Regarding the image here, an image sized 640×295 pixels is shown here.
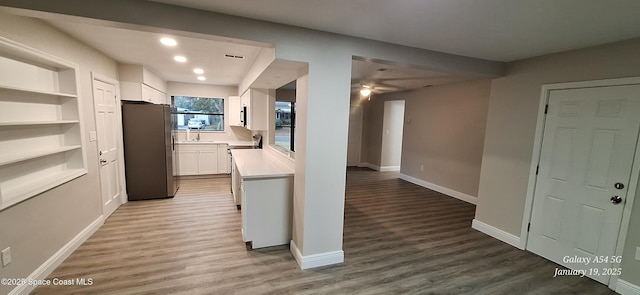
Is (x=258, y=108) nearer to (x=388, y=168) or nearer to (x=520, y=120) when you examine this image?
(x=520, y=120)

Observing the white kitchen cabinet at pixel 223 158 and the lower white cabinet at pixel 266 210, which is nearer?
the lower white cabinet at pixel 266 210

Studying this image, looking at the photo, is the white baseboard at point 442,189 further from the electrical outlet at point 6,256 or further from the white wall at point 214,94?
the electrical outlet at point 6,256

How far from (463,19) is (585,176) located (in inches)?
84.2

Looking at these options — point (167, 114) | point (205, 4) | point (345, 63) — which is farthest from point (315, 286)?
point (167, 114)

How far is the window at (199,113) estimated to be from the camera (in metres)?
6.44

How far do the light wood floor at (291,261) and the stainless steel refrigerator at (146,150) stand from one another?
0.46 m

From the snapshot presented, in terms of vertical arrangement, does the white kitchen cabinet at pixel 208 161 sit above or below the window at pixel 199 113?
below

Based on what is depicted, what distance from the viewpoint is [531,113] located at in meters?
2.95

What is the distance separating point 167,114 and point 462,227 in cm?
515

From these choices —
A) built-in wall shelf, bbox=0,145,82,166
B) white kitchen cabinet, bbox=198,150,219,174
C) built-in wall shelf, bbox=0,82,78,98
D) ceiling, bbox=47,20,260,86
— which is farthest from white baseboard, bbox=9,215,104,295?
white kitchen cabinet, bbox=198,150,219,174

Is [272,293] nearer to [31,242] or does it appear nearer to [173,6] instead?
[31,242]

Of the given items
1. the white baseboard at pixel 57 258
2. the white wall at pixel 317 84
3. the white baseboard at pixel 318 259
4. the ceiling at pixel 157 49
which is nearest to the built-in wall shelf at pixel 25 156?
the white baseboard at pixel 57 258

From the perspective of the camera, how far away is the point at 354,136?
8156 mm

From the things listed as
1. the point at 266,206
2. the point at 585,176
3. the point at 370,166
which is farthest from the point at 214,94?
the point at 585,176
